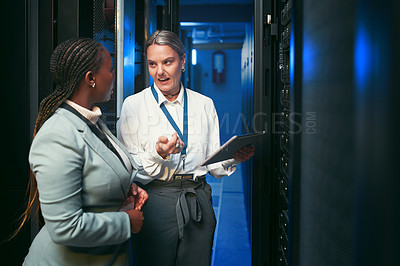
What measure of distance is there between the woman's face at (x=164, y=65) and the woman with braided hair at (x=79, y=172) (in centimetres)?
51

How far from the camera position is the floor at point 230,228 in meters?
3.12

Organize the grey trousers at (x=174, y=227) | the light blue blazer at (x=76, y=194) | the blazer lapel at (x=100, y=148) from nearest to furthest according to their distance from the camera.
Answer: the light blue blazer at (x=76, y=194), the blazer lapel at (x=100, y=148), the grey trousers at (x=174, y=227)

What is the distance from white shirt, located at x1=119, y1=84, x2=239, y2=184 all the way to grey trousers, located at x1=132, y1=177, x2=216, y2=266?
0.26 feet

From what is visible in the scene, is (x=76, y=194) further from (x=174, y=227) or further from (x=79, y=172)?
(x=174, y=227)

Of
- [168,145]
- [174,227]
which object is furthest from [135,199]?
[174,227]

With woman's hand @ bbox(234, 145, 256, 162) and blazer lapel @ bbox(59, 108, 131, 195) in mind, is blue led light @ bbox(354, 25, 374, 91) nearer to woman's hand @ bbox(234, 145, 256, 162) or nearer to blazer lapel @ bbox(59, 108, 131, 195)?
blazer lapel @ bbox(59, 108, 131, 195)

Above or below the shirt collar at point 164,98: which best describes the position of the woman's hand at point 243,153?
below

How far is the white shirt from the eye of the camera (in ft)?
5.38

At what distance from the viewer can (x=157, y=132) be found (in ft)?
5.49

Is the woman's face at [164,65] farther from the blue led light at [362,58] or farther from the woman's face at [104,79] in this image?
the blue led light at [362,58]

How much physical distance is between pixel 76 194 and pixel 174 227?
0.74 m

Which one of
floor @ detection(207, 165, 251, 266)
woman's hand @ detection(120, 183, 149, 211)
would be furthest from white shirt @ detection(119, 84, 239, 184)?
floor @ detection(207, 165, 251, 266)

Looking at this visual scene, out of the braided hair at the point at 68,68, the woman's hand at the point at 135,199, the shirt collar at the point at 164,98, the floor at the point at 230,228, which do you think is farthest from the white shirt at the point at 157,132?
the floor at the point at 230,228

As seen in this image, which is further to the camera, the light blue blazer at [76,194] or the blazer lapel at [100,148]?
the blazer lapel at [100,148]
